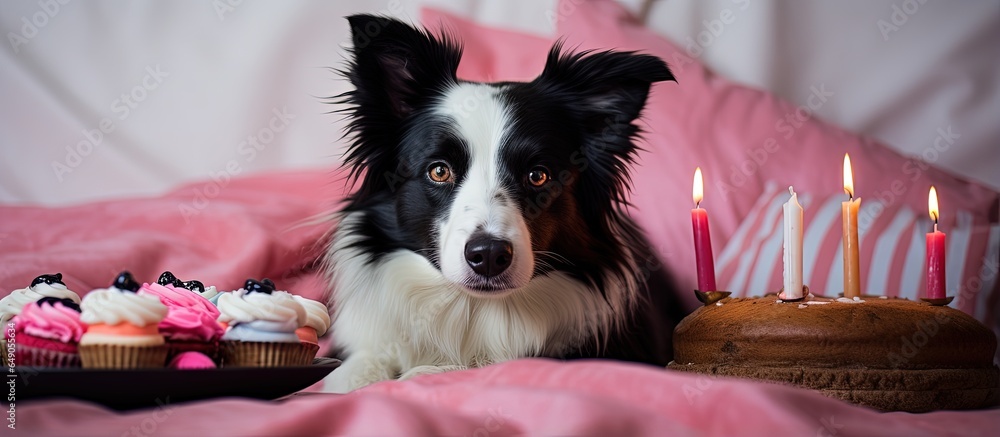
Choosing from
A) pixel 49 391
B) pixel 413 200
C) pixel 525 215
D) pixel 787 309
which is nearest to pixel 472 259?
pixel 525 215

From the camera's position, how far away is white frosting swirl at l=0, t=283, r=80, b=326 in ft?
4.31

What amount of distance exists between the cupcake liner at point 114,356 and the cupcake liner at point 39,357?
1.2 inches

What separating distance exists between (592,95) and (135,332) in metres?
1.25

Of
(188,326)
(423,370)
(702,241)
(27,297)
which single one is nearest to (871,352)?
(702,241)

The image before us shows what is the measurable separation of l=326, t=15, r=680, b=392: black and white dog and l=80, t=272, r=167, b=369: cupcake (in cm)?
72

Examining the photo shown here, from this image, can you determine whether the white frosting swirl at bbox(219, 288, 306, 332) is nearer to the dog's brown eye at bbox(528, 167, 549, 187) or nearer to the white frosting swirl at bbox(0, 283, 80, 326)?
the white frosting swirl at bbox(0, 283, 80, 326)

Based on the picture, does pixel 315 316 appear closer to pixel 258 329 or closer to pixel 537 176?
pixel 258 329

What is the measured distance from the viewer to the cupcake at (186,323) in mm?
1168

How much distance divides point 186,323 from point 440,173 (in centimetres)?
80

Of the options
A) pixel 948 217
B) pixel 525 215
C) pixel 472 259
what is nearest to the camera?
pixel 472 259

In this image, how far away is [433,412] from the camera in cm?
107

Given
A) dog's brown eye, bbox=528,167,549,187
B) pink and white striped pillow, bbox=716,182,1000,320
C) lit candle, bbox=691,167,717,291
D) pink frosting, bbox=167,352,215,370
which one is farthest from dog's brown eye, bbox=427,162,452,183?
pink and white striped pillow, bbox=716,182,1000,320

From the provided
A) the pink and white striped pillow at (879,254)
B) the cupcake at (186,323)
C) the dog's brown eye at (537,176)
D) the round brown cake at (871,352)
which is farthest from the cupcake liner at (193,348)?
the pink and white striped pillow at (879,254)

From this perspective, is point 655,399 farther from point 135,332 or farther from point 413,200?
point 413,200
